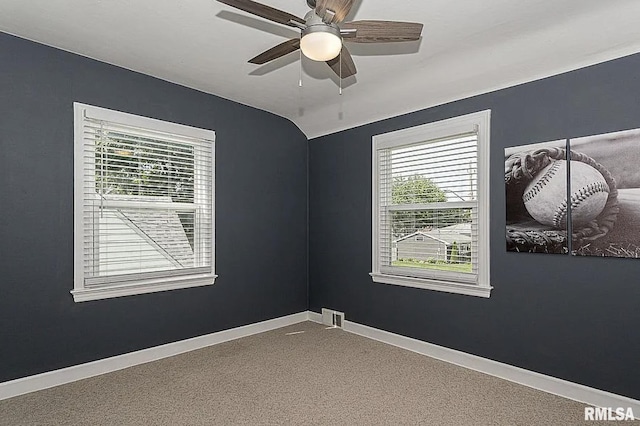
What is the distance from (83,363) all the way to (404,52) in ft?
11.4

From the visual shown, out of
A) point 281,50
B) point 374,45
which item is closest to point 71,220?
point 281,50

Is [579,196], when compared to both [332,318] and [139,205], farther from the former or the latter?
[139,205]

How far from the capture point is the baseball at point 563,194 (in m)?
2.65

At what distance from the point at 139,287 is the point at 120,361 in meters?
0.61

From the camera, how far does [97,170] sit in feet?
10.5

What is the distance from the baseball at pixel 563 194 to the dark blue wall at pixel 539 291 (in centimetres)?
23

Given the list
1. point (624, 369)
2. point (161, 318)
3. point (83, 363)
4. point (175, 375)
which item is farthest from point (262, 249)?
point (624, 369)

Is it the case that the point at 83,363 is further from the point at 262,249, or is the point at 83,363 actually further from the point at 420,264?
the point at 420,264

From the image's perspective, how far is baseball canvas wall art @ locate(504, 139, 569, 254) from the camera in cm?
281

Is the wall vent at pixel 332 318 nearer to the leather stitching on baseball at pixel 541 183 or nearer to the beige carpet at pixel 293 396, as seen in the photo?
the beige carpet at pixel 293 396

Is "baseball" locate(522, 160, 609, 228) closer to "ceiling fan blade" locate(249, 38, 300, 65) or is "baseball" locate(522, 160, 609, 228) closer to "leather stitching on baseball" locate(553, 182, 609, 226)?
"leather stitching on baseball" locate(553, 182, 609, 226)

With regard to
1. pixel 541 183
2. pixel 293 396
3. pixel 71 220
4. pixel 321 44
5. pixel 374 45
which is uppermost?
pixel 374 45

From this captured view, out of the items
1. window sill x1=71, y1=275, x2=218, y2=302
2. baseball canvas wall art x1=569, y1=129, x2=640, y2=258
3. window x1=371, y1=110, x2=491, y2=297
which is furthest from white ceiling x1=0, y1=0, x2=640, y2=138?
window sill x1=71, y1=275, x2=218, y2=302

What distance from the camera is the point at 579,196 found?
8.93 ft
